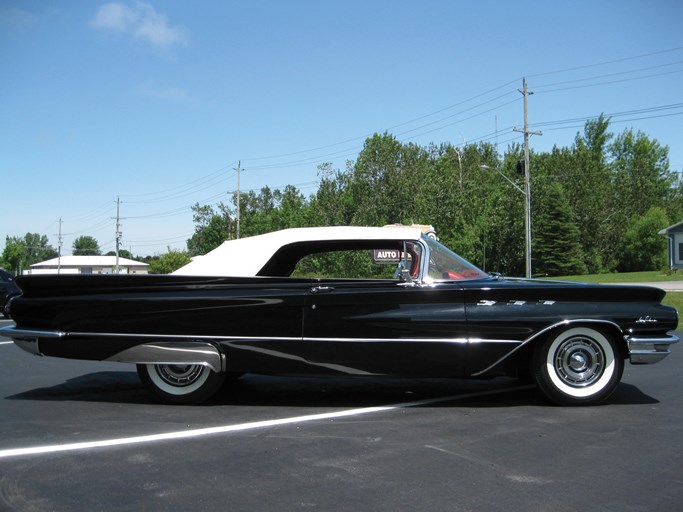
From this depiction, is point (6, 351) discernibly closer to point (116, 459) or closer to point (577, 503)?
point (116, 459)

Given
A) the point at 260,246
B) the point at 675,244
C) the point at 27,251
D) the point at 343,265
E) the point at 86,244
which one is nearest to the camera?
the point at 260,246

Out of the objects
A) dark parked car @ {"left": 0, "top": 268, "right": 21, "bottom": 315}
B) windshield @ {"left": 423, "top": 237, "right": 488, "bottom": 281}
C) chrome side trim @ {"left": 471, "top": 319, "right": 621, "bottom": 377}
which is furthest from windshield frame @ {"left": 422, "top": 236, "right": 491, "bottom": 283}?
dark parked car @ {"left": 0, "top": 268, "right": 21, "bottom": 315}

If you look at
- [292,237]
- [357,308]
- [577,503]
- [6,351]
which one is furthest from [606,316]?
[6,351]

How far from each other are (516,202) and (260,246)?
49.3 metres

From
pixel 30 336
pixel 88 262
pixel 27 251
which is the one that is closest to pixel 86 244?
pixel 27 251

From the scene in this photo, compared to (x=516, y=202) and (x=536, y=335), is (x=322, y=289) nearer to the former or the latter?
(x=536, y=335)

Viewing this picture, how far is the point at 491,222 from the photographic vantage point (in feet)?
176

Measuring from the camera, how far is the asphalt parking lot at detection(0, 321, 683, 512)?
10.6 feet

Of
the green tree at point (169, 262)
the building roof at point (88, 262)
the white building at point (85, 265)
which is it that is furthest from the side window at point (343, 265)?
the building roof at point (88, 262)

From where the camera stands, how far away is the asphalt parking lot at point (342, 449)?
3238 millimetres

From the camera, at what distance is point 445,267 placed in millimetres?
5512

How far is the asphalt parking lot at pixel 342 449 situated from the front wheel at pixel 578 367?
16 cm

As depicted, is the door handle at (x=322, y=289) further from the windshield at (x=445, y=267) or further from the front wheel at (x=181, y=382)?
the front wheel at (x=181, y=382)

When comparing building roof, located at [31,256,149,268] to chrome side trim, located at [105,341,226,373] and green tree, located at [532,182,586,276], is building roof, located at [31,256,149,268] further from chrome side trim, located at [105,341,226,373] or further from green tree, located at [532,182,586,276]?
chrome side trim, located at [105,341,226,373]
